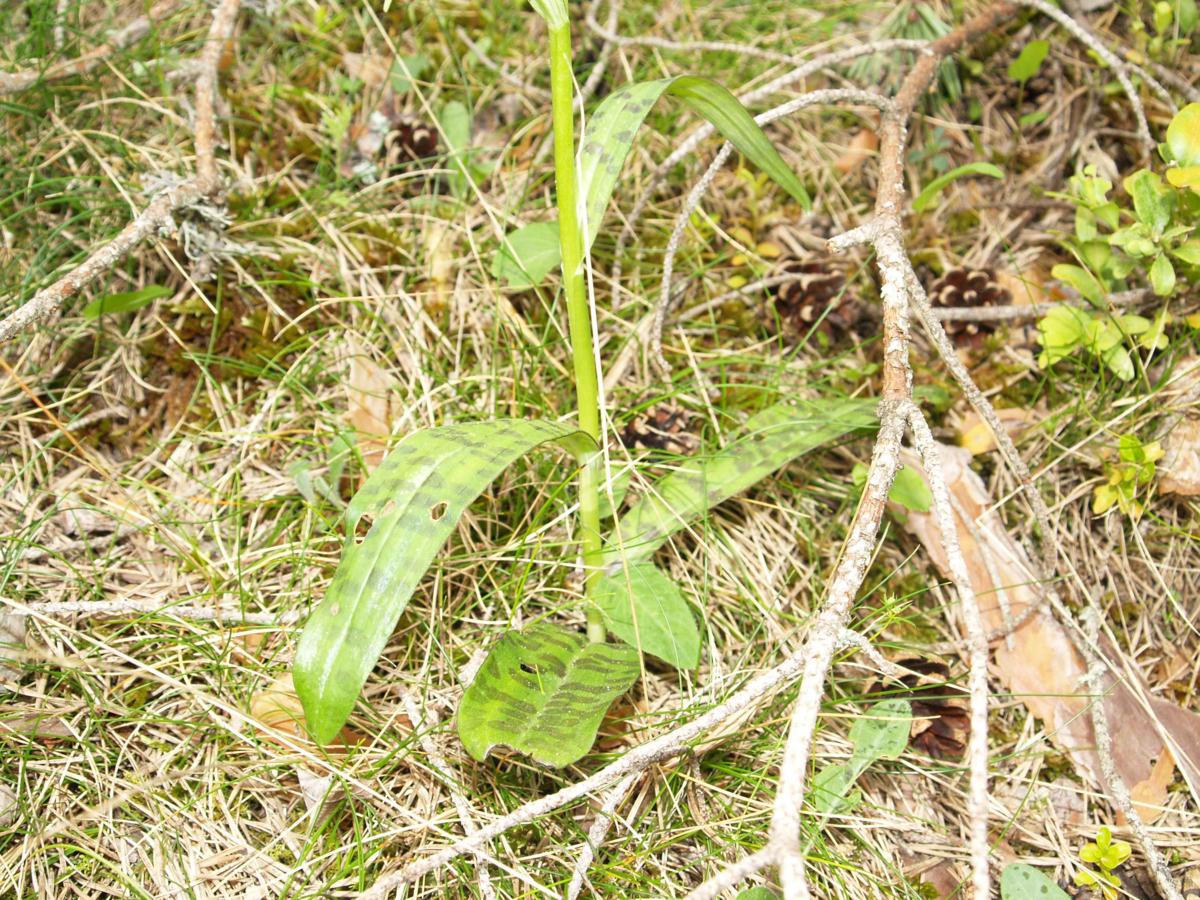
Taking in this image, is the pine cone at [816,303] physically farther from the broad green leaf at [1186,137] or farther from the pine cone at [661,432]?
the broad green leaf at [1186,137]

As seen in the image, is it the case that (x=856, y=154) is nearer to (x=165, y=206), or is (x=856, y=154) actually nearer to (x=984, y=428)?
(x=984, y=428)

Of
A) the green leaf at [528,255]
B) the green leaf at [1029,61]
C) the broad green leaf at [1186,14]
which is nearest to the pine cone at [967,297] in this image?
the green leaf at [1029,61]

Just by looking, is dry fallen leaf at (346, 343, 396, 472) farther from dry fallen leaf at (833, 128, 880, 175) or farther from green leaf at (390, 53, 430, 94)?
dry fallen leaf at (833, 128, 880, 175)

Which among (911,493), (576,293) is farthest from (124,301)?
(911,493)

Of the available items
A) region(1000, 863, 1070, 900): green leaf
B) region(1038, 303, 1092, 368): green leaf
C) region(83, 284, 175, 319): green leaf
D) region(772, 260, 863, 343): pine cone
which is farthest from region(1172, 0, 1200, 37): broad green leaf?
region(83, 284, 175, 319): green leaf

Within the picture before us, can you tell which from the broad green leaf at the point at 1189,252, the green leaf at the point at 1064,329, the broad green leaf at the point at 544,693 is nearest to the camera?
the broad green leaf at the point at 544,693

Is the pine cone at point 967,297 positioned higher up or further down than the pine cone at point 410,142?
→ further down
